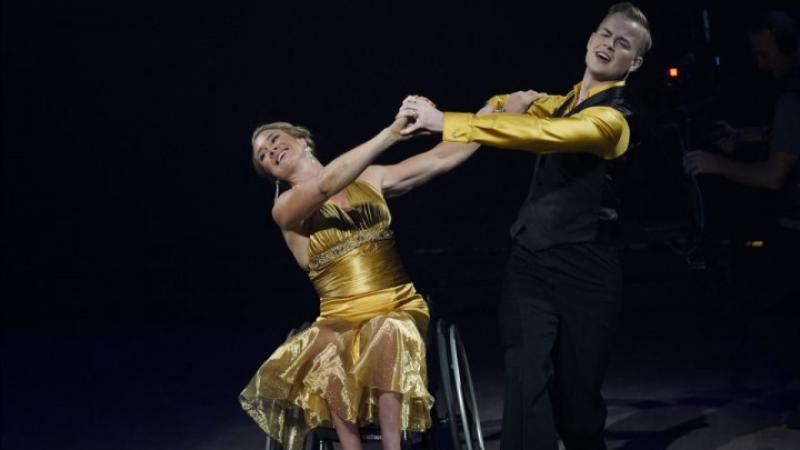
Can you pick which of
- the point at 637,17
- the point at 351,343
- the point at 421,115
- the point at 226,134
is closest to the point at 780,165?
the point at 637,17

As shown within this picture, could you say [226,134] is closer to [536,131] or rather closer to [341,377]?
[341,377]

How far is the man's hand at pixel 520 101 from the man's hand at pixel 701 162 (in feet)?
2.27

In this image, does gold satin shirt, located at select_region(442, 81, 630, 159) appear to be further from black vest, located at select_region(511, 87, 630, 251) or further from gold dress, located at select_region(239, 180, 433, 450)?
gold dress, located at select_region(239, 180, 433, 450)

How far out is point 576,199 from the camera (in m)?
2.49

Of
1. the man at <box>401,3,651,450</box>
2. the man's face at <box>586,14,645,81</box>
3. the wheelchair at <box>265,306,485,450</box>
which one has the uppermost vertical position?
the man's face at <box>586,14,645,81</box>

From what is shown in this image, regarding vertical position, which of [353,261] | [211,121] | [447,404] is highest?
[211,121]

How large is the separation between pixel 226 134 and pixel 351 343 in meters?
3.80

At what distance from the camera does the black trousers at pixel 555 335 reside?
2.51m

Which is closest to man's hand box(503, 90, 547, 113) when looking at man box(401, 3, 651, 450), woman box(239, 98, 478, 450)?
man box(401, 3, 651, 450)

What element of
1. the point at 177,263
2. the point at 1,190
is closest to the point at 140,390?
the point at 177,263

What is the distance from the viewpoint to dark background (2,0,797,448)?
19.9ft

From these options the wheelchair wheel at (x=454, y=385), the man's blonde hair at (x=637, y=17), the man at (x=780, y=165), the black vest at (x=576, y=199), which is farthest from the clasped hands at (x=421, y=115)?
the man at (x=780, y=165)

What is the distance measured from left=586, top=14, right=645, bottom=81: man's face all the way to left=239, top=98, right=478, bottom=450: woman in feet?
1.69

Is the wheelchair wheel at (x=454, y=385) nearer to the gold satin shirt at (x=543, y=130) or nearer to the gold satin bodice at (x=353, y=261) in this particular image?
the gold satin bodice at (x=353, y=261)
